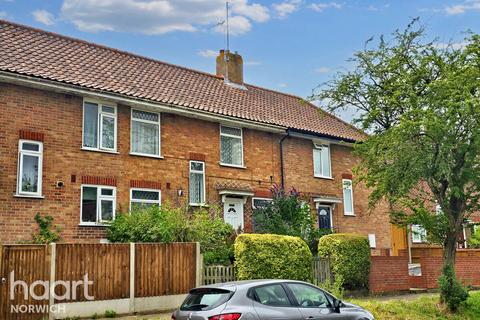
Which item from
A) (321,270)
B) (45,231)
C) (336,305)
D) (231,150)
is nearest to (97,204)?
(45,231)

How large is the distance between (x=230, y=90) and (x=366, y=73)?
6.26 m

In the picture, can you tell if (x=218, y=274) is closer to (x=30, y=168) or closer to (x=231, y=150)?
(x=30, y=168)

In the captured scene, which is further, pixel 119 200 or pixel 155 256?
pixel 119 200

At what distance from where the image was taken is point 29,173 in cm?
1666

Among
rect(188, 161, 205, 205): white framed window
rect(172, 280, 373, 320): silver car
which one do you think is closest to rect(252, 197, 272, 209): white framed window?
rect(188, 161, 205, 205): white framed window

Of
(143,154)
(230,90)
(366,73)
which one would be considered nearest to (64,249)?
(143,154)

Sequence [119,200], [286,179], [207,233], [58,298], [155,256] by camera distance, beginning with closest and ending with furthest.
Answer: [58,298] < [155,256] < [207,233] < [119,200] < [286,179]

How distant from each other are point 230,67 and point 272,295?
18.5 m

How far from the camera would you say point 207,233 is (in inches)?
674

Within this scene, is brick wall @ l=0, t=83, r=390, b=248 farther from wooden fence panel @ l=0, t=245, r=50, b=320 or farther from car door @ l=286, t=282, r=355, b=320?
car door @ l=286, t=282, r=355, b=320

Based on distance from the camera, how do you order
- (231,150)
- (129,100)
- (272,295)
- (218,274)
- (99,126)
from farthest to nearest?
1. (231,150)
2. (129,100)
3. (99,126)
4. (218,274)
5. (272,295)

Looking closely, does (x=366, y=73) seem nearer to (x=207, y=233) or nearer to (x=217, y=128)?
(x=217, y=128)

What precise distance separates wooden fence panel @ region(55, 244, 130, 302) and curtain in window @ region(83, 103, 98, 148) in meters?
5.72

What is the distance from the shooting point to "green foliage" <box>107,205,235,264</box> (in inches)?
631
